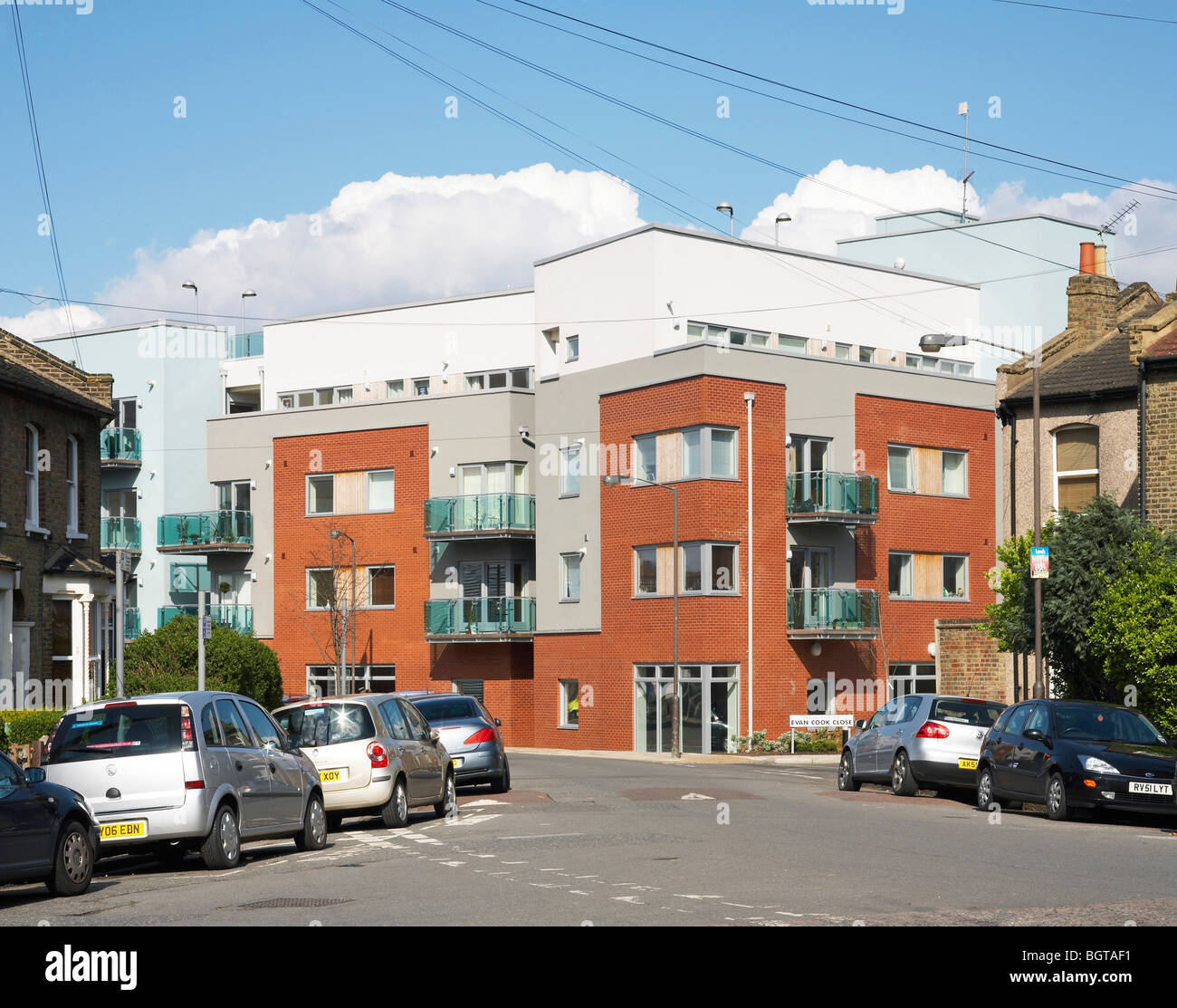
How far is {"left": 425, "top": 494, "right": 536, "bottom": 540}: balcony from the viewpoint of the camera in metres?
50.8

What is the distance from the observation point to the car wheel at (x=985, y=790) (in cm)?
2217

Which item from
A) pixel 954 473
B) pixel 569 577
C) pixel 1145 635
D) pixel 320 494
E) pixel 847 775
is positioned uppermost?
pixel 954 473

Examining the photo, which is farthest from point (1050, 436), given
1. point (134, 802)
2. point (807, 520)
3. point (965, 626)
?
point (134, 802)

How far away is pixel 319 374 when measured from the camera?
5978cm

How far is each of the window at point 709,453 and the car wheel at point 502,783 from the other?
19.3m

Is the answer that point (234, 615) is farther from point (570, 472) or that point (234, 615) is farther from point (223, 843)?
point (223, 843)

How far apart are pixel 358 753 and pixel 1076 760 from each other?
29.0 feet

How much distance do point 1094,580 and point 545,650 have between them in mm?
24021

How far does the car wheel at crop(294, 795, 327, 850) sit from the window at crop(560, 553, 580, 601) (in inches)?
1239

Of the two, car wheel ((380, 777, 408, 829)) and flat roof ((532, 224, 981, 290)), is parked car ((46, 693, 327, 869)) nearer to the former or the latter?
car wheel ((380, 777, 408, 829))

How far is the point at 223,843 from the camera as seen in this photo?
1503 cm

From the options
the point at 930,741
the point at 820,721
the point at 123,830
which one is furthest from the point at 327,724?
the point at 820,721

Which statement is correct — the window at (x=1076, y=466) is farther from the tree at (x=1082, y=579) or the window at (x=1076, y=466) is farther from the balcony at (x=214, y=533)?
the balcony at (x=214, y=533)

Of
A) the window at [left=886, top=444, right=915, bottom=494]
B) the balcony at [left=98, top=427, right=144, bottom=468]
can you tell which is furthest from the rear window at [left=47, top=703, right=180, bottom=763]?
the balcony at [left=98, top=427, right=144, bottom=468]
